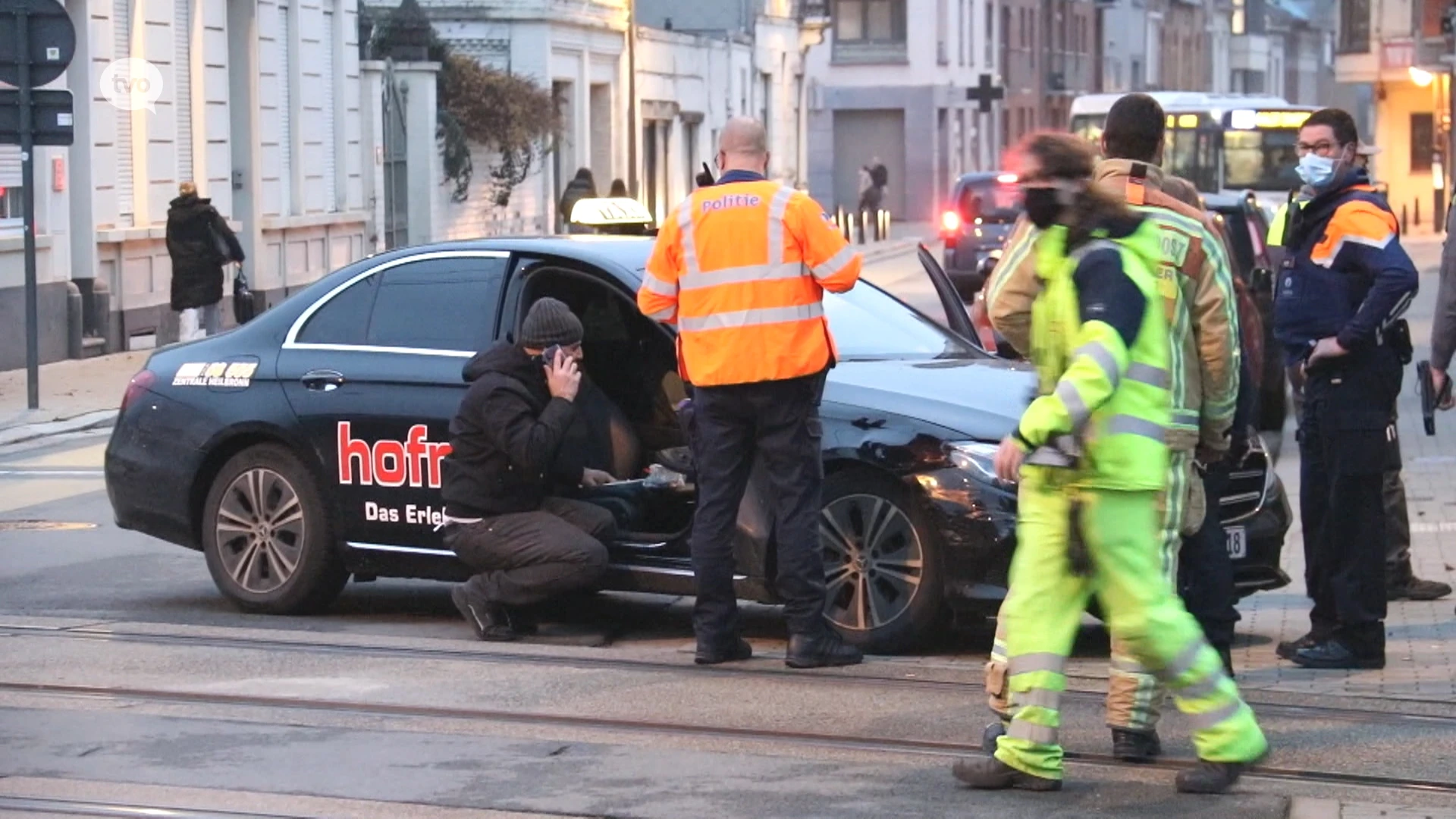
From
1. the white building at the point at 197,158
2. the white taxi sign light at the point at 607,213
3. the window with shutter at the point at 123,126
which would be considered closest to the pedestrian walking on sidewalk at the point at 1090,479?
the white taxi sign light at the point at 607,213

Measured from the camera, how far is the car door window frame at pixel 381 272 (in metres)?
9.46

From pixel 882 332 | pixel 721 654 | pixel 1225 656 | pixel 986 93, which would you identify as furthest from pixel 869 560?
pixel 986 93

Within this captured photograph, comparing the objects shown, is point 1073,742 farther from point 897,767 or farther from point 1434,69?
point 1434,69

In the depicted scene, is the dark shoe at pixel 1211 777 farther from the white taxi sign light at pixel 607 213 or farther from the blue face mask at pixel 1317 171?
the white taxi sign light at pixel 607 213

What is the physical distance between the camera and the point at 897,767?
22.8 ft

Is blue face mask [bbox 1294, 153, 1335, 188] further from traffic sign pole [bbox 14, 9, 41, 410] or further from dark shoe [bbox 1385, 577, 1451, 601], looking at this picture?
traffic sign pole [bbox 14, 9, 41, 410]

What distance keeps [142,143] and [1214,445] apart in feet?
68.9

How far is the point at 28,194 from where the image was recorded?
19234mm

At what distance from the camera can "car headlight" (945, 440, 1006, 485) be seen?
8359 mm

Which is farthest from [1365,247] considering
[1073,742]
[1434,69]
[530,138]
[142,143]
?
[1434,69]

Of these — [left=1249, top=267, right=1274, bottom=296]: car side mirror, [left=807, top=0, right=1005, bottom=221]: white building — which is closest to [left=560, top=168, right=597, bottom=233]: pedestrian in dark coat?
[left=1249, top=267, right=1274, bottom=296]: car side mirror

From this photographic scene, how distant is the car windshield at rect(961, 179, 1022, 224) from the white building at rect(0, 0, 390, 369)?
8.04 metres

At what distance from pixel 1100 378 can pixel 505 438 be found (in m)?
3.09

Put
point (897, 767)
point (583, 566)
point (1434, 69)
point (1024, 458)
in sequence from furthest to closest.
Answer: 1. point (1434, 69)
2. point (583, 566)
3. point (897, 767)
4. point (1024, 458)
